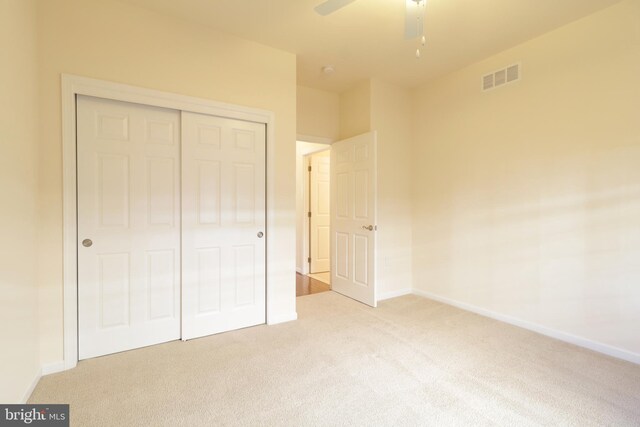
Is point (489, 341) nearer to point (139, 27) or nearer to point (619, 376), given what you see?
point (619, 376)

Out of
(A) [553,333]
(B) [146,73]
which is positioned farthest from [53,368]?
A: (A) [553,333]

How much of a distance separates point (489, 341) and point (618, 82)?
236 cm

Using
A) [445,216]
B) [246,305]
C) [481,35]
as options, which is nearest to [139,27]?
[246,305]

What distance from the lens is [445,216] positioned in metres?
3.72

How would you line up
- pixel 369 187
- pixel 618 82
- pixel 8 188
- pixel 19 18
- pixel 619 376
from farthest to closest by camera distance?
pixel 369 187 → pixel 618 82 → pixel 619 376 → pixel 19 18 → pixel 8 188

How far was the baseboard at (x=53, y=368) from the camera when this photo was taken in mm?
2121

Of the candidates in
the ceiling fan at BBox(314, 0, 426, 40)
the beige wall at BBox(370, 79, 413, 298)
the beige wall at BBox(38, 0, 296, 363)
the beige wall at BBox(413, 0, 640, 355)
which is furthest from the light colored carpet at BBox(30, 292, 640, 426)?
the ceiling fan at BBox(314, 0, 426, 40)

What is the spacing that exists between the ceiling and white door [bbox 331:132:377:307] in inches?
37.4

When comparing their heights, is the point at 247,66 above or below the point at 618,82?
above

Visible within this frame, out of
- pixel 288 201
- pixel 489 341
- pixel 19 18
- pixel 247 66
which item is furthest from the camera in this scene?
pixel 288 201

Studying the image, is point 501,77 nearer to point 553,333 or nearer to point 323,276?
point 553,333

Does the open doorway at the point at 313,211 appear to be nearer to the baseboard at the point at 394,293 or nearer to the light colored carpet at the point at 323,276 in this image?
the light colored carpet at the point at 323,276

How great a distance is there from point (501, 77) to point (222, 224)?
320 centimetres

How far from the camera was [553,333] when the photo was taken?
276 cm
